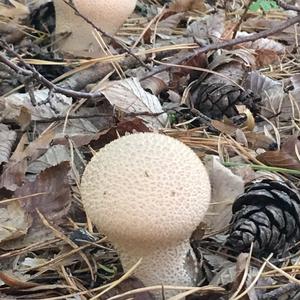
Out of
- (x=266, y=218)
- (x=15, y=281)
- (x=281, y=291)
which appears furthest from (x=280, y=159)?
(x=15, y=281)

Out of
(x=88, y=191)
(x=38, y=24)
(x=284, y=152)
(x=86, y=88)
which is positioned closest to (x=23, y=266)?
(x=88, y=191)

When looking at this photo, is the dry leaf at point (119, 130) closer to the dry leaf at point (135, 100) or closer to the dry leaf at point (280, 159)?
the dry leaf at point (135, 100)

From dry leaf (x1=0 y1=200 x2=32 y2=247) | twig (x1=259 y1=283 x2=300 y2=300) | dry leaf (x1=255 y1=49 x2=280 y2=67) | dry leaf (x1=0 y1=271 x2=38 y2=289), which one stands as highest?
dry leaf (x1=255 y1=49 x2=280 y2=67)

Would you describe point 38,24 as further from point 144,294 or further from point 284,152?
point 144,294

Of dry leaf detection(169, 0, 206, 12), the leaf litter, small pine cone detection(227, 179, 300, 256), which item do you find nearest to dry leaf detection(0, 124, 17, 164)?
the leaf litter

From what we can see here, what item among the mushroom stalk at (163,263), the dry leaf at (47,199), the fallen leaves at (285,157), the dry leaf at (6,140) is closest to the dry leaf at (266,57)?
the fallen leaves at (285,157)

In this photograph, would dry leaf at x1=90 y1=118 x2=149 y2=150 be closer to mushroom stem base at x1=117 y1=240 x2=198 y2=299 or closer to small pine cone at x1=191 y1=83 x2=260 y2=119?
small pine cone at x1=191 y1=83 x2=260 y2=119

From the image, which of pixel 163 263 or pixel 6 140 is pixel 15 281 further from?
pixel 6 140
